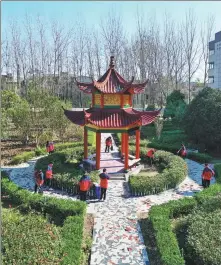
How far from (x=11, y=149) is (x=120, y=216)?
42.0 feet

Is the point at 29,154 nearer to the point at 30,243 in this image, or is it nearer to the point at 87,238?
the point at 87,238

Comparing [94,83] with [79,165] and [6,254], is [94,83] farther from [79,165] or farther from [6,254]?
[6,254]

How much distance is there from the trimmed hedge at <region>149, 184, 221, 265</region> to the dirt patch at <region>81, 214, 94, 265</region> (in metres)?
1.76

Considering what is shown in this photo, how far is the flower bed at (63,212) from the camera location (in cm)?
767

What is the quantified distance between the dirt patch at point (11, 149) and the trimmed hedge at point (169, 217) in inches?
426

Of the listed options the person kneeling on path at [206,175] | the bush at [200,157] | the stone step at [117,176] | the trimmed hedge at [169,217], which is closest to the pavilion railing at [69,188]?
the stone step at [117,176]

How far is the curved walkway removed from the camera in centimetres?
798

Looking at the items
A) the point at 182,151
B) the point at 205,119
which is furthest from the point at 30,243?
the point at 205,119

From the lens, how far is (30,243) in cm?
725

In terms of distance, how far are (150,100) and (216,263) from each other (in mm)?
36813

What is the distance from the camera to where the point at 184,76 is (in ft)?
133

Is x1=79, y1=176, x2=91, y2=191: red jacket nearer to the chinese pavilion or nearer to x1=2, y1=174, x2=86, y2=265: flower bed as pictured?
x1=2, y1=174, x2=86, y2=265: flower bed

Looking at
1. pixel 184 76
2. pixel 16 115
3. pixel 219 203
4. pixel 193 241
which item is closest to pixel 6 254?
pixel 193 241

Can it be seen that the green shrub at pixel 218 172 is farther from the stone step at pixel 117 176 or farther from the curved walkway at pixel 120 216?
the stone step at pixel 117 176
